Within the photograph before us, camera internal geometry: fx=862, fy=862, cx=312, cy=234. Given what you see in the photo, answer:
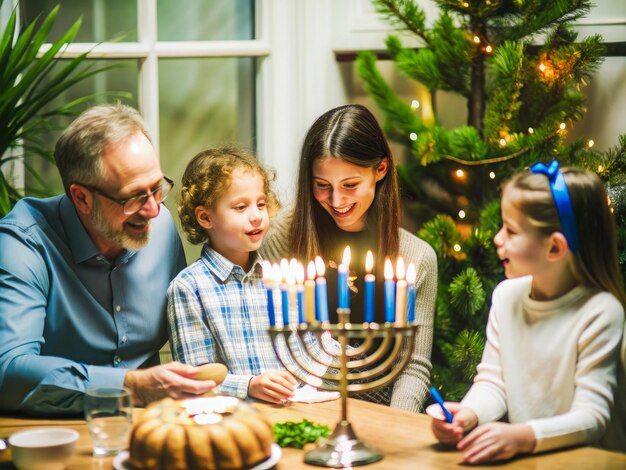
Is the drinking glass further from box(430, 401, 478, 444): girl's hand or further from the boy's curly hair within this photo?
the boy's curly hair

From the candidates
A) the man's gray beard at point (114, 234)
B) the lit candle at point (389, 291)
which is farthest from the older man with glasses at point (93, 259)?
the lit candle at point (389, 291)

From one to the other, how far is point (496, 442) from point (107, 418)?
72cm

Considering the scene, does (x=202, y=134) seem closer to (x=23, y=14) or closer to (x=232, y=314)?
(x=23, y=14)

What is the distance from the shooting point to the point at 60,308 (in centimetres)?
211

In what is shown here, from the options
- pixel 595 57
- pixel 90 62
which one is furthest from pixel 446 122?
pixel 90 62

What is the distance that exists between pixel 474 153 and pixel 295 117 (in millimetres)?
670

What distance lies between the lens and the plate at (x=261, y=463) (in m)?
1.50

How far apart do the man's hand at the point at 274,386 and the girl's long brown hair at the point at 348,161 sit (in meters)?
0.47

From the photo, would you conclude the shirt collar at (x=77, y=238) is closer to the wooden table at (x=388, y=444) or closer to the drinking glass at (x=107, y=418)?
the wooden table at (x=388, y=444)

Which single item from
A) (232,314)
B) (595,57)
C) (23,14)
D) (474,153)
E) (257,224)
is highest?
(23,14)

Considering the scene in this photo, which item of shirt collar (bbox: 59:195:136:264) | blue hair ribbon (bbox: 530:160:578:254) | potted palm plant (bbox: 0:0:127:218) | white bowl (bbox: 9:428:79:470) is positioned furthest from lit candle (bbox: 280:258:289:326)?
potted palm plant (bbox: 0:0:127:218)

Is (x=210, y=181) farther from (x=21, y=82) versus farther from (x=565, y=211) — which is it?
(x=565, y=211)

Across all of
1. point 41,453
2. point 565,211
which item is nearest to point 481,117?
point 565,211

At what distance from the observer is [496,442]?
1549mm
